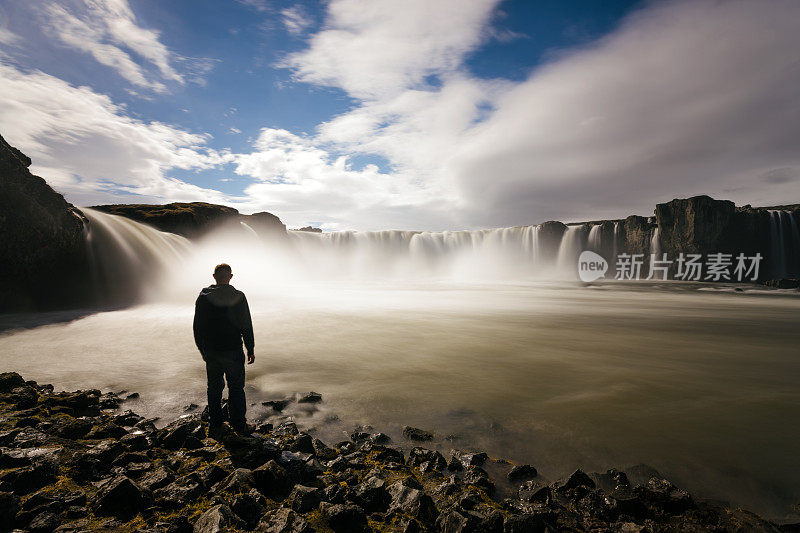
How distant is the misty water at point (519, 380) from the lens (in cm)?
468

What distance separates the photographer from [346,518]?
3.00 meters

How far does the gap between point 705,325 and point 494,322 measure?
36.1 ft

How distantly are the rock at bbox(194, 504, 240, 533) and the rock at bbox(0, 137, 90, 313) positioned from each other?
2058cm

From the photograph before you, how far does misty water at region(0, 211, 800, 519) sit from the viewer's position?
15.4ft

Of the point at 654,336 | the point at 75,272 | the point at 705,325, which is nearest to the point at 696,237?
the point at 705,325

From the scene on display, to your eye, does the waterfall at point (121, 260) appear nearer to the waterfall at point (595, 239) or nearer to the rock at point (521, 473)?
the rock at point (521, 473)

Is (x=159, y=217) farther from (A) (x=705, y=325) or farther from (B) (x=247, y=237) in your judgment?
(A) (x=705, y=325)

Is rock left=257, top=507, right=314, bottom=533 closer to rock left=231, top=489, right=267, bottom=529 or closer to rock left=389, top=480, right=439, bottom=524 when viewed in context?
rock left=231, top=489, right=267, bottom=529

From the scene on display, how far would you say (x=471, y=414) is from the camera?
597cm

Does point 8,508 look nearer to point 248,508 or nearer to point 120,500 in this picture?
point 120,500

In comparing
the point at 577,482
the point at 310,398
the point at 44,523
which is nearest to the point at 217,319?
the point at 310,398

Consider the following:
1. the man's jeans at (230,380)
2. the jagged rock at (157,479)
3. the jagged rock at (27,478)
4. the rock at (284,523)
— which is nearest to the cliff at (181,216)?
the man's jeans at (230,380)

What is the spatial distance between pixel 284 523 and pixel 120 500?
5.22 ft

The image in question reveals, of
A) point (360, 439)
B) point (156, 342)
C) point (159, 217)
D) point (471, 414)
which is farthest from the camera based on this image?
point (159, 217)
